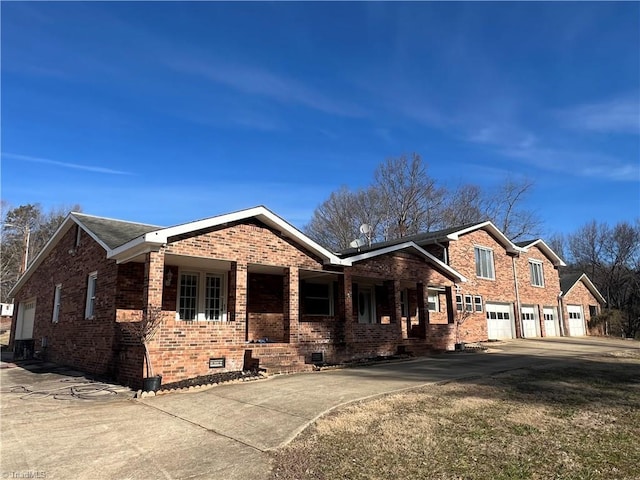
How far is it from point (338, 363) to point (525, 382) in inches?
240

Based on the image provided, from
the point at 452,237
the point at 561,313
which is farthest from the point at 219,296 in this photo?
the point at 561,313

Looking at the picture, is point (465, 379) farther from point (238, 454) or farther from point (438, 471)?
point (238, 454)

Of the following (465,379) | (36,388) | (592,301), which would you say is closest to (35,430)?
(36,388)

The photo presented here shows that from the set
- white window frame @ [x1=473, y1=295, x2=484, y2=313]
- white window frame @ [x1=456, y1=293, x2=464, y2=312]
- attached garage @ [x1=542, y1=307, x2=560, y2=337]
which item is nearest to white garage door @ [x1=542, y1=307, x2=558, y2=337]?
attached garage @ [x1=542, y1=307, x2=560, y2=337]

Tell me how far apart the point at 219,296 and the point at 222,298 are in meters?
0.13

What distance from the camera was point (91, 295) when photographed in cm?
1485

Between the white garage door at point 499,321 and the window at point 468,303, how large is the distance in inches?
67.6

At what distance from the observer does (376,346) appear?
1633 cm

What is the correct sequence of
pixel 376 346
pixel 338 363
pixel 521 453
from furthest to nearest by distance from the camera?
1. pixel 376 346
2. pixel 338 363
3. pixel 521 453

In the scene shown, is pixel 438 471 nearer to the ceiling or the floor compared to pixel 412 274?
nearer to the floor

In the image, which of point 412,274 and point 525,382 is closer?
point 525,382

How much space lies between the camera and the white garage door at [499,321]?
25969 millimetres

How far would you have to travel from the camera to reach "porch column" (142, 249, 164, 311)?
36.8 feet

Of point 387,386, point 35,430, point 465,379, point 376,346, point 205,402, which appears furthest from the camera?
point 376,346
